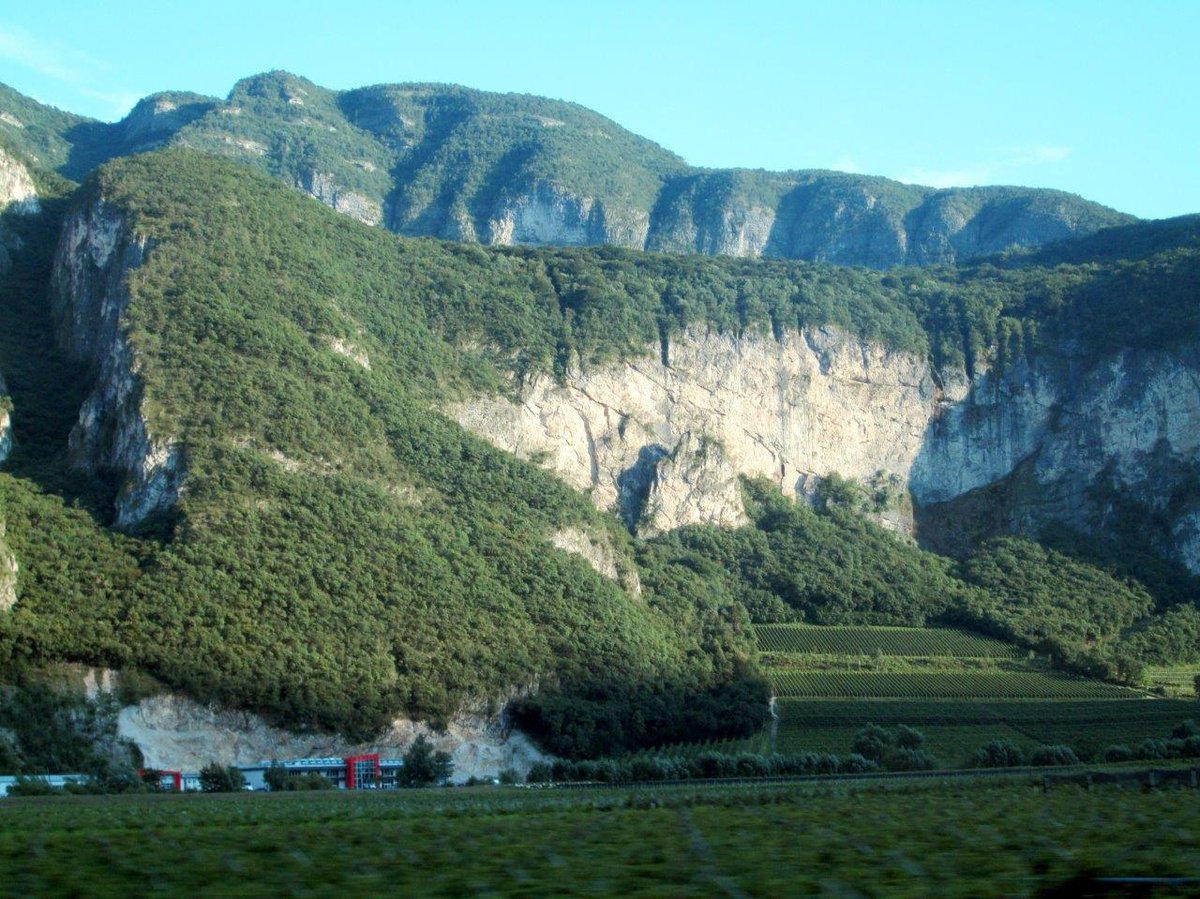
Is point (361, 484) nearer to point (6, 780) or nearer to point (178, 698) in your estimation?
point (178, 698)

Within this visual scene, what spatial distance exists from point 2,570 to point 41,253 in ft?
208

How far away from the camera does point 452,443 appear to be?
109062mm

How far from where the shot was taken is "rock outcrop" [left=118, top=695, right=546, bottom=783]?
218 ft

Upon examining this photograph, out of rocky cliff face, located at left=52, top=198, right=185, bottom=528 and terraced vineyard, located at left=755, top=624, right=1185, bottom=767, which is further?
rocky cliff face, located at left=52, top=198, right=185, bottom=528

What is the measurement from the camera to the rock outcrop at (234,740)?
66.6 metres

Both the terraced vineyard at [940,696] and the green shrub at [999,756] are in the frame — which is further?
the terraced vineyard at [940,696]

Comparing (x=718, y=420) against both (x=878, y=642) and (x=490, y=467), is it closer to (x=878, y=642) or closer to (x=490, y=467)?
(x=490, y=467)

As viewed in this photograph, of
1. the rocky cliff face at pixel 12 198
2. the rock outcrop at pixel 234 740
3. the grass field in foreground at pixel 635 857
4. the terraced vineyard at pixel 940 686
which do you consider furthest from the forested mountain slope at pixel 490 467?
the grass field in foreground at pixel 635 857

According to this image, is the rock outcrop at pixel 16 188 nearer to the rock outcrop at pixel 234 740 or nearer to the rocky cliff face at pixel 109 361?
the rocky cliff face at pixel 109 361

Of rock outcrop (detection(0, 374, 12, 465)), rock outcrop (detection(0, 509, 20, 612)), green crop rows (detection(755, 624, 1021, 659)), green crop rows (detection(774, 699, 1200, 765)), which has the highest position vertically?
rock outcrop (detection(0, 374, 12, 465))

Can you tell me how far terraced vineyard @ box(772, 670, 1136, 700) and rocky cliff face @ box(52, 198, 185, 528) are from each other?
46.4 metres

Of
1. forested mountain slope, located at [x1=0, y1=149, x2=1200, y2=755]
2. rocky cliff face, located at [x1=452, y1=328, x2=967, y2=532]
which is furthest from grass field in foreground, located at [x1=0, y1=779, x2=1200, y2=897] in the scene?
rocky cliff face, located at [x1=452, y1=328, x2=967, y2=532]

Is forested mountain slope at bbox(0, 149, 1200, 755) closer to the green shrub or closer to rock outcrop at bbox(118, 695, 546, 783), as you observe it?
rock outcrop at bbox(118, 695, 546, 783)

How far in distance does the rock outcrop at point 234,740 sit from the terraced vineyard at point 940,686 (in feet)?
86.3
